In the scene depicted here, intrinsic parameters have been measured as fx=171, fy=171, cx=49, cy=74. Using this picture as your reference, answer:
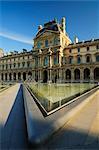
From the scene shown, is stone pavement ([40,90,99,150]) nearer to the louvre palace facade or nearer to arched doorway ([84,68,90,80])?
the louvre palace facade

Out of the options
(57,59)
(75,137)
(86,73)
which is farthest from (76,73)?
(75,137)

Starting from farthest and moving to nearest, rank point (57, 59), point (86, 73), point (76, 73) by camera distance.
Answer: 1. point (57, 59)
2. point (76, 73)
3. point (86, 73)

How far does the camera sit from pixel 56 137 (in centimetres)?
336

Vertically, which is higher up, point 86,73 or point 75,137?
point 86,73

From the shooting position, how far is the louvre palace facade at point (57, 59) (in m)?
44.3

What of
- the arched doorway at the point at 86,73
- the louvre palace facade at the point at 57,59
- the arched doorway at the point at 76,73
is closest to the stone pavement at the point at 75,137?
the louvre palace facade at the point at 57,59

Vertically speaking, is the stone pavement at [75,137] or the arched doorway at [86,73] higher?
the arched doorway at [86,73]

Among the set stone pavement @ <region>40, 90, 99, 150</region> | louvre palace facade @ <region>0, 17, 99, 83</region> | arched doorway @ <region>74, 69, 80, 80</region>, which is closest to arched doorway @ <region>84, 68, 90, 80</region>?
louvre palace facade @ <region>0, 17, 99, 83</region>

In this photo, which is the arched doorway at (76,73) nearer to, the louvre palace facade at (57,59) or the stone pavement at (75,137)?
the louvre palace facade at (57,59)

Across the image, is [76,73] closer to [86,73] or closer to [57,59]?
[86,73]

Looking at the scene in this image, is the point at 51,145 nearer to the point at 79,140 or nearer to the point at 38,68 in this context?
the point at 79,140

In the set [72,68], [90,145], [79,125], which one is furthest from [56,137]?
[72,68]

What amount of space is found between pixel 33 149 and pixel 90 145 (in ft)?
3.95

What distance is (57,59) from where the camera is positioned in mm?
48688
